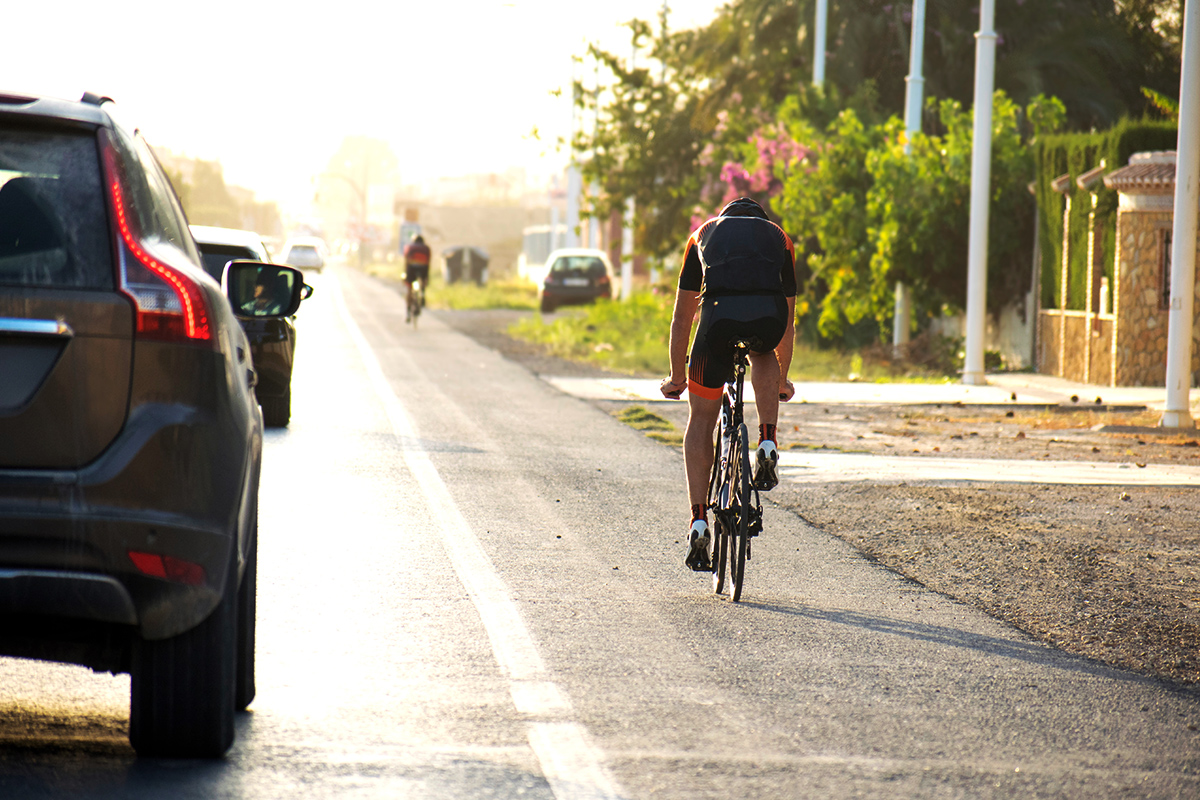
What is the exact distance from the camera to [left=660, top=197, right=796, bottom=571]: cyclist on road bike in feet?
23.6

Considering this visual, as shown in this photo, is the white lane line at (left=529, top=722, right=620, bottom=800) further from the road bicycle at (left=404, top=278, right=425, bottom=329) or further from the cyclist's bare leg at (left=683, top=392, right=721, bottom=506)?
the road bicycle at (left=404, top=278, right=425, bottom=329)

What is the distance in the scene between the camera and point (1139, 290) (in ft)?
68.0

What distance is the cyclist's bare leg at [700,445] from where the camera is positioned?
7.54 metres

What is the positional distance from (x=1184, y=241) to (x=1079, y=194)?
658 centimetres

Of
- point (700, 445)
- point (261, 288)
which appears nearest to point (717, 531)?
point (700, 445)

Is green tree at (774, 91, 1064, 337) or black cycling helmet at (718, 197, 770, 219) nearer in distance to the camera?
black cycling helmet at (718, 197, 770, 219)

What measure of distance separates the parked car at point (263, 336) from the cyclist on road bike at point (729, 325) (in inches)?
239

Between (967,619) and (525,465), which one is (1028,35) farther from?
(967,619)

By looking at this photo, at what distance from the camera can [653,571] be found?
8109 millimetres

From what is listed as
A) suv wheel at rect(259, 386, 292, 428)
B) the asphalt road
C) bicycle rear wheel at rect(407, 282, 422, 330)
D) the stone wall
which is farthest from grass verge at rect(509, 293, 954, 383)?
the asphalt road

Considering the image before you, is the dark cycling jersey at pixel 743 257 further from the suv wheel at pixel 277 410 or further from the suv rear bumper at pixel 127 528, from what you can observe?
the suv wheel at pixel 277 410

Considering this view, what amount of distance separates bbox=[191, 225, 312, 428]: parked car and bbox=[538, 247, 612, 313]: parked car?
29.6 metres

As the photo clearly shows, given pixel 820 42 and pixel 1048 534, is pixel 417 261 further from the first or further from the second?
pixel 1048 534

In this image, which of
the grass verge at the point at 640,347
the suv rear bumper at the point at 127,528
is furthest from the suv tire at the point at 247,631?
the grass verge at the point at 640,347
